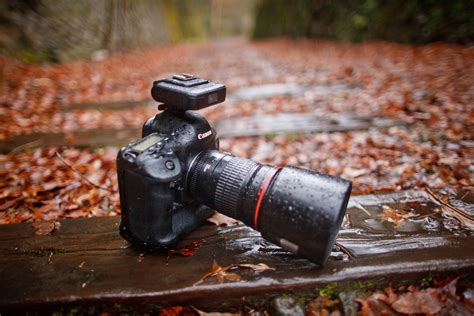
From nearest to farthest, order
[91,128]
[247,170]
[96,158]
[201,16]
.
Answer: [247,170] → [96,158] → [91,128] → [201,16]

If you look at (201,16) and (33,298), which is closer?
(33,298)

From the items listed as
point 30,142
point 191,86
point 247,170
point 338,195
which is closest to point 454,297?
point 338,195

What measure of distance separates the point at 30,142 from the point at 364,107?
3.79 meters

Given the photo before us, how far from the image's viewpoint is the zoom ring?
142 cm

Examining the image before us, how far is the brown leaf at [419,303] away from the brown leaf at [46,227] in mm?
1796

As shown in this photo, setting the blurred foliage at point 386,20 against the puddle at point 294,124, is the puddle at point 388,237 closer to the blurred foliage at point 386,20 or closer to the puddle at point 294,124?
the puddle at point 294,124

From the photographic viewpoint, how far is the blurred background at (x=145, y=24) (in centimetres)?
595

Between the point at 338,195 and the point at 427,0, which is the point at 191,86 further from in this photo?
the point at 427,0

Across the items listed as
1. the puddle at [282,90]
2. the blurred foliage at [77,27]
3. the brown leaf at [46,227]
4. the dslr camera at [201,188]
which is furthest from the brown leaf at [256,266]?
the blurred foliage at [77,27]

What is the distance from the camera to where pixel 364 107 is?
3.81 m

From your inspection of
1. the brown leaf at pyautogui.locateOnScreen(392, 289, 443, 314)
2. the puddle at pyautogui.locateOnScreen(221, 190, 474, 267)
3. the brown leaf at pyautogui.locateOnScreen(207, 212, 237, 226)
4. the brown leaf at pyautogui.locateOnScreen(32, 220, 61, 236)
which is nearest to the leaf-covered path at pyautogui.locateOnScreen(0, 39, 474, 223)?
the brown leaf at pyautogui.locateOnScreen(32, 220, 61, 236)

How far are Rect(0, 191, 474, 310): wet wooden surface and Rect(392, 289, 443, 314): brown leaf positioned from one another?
0.26 ft

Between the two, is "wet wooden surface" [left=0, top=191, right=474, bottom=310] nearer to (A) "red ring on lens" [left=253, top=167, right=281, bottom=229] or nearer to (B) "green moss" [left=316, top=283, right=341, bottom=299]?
(B) "green moss" [left=316, top=283, right=341, bottom=299]

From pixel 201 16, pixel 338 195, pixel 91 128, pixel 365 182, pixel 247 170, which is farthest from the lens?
pixel 201 16
